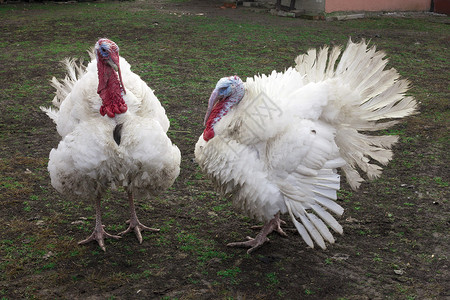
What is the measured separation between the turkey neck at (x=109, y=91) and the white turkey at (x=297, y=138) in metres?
0.71

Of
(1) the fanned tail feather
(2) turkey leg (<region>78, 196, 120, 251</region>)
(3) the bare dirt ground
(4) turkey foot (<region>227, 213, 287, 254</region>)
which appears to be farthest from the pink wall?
(2) turkey leg (<region>78, 196, 120, 251</region>)

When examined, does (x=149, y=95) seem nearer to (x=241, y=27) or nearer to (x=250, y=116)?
(x=250, y=116)

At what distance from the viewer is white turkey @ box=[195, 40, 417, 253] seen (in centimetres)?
371

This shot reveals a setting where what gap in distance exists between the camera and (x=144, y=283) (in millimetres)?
3516

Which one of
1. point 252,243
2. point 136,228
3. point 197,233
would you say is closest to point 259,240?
point 252,243

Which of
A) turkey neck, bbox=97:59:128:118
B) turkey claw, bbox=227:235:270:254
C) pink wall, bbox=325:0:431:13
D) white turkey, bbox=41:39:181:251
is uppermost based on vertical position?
pink wall, bbox=325:0:431:13

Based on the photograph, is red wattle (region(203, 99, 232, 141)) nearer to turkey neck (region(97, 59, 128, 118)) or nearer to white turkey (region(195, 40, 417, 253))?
white turkey (region(195, 40, 417, 253))

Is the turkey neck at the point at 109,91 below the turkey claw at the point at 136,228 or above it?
above

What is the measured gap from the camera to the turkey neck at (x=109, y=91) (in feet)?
12.4

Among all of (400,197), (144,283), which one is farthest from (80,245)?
(400,197)

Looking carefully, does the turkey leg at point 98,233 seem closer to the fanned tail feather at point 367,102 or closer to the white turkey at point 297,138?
the white turkey at point 297,138

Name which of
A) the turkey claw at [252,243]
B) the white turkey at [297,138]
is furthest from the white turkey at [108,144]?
the turkey claw at [252,243]

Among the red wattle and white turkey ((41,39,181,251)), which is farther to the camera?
the red wattle

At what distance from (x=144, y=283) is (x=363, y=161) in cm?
211
